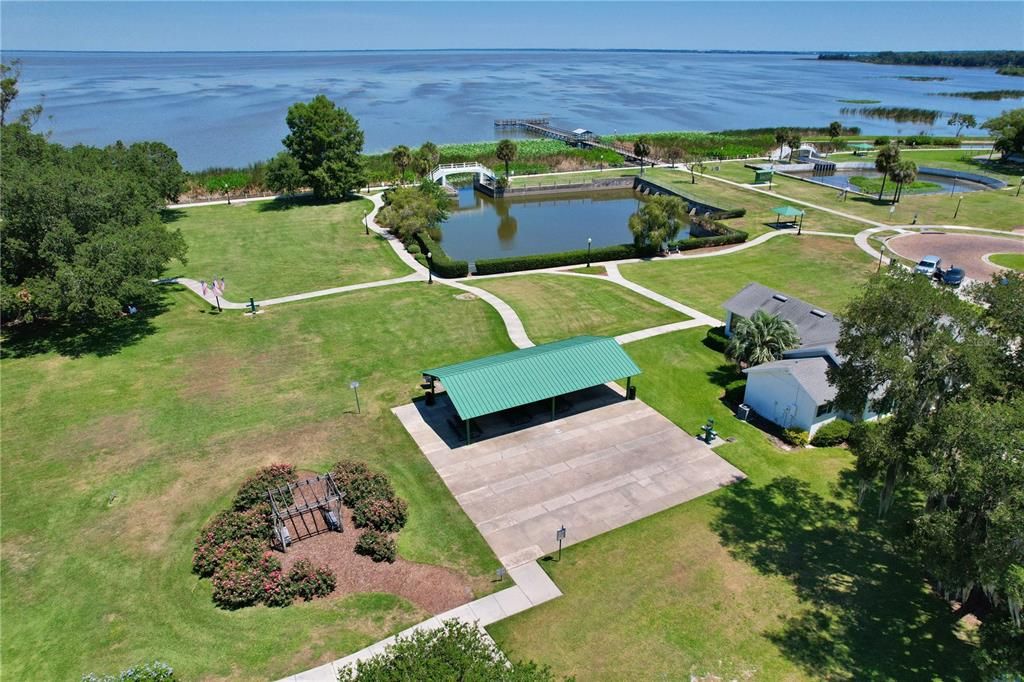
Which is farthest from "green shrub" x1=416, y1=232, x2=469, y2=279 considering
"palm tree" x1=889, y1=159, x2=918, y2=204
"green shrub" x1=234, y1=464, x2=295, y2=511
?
"palm tree" x1=889, y1=159, x2=918, y2=204

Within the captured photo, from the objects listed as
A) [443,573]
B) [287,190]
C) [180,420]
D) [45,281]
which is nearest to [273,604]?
[443,573]

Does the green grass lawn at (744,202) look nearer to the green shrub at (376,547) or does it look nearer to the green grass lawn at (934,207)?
the green grass lawn at (934,207)

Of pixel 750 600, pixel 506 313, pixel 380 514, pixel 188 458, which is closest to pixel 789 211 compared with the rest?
pixel 506 313

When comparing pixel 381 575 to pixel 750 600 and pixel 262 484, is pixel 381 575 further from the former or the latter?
pixel 750 600

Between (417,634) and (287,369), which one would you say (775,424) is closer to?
(417,634)

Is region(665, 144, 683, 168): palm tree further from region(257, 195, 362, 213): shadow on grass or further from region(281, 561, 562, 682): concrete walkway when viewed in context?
region(281, 561, 562, 682): concrete walkway

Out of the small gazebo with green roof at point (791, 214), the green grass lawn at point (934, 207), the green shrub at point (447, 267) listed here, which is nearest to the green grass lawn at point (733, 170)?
the green grass lawn at point (934, 207)
